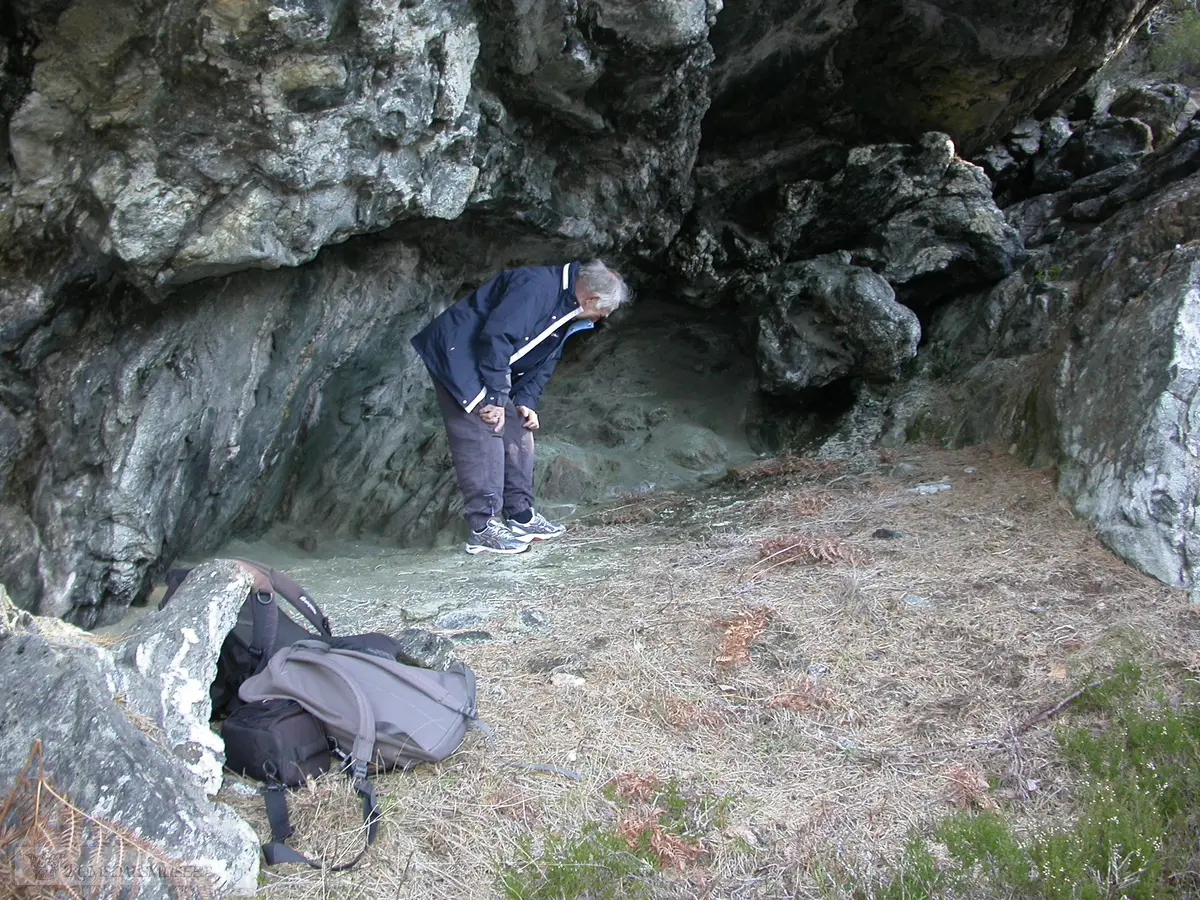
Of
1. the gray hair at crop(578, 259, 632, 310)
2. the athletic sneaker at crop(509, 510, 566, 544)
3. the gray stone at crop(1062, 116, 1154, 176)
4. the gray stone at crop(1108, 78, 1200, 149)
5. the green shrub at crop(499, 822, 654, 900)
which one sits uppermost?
the gray stone at crop(1108, 78, 1200, 149)

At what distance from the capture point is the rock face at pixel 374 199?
448 cm

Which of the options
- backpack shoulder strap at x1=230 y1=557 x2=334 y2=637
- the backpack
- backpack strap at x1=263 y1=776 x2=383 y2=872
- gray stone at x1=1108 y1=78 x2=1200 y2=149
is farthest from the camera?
gray stone at x1=1108 y1=78 x2=1200 y2=149

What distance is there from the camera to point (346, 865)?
9.33 feet

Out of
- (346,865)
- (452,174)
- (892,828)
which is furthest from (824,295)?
(346,865)

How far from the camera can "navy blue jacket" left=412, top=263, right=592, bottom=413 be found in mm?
5730

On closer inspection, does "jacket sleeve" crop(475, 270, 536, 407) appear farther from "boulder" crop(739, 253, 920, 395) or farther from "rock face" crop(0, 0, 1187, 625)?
"boulder" crop(739, 253, 920, 395)

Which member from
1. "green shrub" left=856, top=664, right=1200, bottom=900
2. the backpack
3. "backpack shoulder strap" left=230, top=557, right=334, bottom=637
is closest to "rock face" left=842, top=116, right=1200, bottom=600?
"green shrub" left=856, top=664, right=1200, bottom=900

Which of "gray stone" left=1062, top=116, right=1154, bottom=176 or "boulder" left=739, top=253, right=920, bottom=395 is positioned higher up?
"gray stone" left=1062, top=116, right=1154, bottom=176

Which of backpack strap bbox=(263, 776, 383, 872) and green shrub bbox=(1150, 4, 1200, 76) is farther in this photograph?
green shrub bbox=(1150, 4, 1200, 76)

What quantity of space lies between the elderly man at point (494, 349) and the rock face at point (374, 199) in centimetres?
74

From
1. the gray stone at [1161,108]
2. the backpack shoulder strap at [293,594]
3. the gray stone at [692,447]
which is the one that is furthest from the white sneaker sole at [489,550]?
the gray stone at [1161,108]

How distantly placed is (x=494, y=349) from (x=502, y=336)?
0.09 metres

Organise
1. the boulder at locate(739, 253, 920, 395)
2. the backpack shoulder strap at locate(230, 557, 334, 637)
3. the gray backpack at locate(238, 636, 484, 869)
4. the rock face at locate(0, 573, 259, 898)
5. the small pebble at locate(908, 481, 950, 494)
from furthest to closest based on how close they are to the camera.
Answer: the boulder at locate(739, 253, 920, 395)
the small pebble at locate(908, 481, 950, 494)
the backpack shoulder strap at locate(230, 557, 334, 637)
the gray backpack at locate(238, 636, 484, 869)
the rock face at locate(0, 573, 259, 898)

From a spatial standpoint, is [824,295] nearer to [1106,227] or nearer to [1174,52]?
[1106,227]
